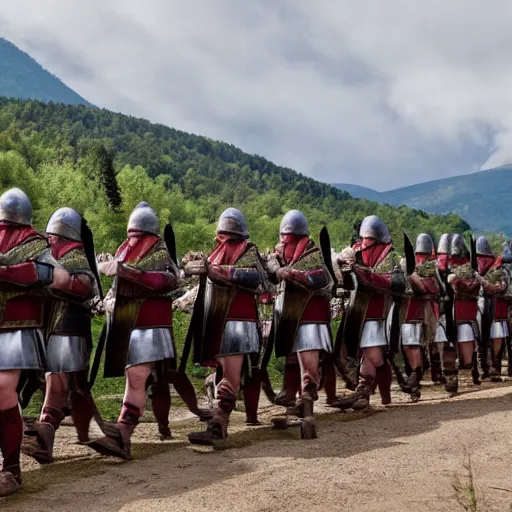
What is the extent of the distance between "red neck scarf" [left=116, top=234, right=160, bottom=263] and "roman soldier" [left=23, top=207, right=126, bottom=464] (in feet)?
0.89

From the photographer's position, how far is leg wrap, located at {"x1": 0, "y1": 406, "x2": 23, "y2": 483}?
4.96 meters

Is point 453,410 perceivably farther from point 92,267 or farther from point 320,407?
point 92,267

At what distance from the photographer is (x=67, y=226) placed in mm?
6219

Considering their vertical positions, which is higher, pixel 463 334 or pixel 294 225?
pixel 294 225

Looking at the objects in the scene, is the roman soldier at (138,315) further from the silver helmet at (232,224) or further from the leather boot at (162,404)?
the silver helmet at (232,224)

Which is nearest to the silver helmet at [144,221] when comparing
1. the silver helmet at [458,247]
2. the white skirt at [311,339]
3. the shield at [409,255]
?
the white skirt at [311,339]

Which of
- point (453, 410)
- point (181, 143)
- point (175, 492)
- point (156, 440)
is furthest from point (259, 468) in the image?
point (181, 143)

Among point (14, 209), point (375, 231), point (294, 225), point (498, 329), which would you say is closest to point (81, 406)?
point (14, 209)

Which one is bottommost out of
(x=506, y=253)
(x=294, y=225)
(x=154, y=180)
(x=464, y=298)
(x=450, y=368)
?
(x=450, y=368)

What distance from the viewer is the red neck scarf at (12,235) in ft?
17.0

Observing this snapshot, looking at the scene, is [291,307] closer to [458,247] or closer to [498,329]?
[458,247]

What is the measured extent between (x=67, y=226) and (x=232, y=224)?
1527 millimetres

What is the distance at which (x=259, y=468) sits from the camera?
18.3ft

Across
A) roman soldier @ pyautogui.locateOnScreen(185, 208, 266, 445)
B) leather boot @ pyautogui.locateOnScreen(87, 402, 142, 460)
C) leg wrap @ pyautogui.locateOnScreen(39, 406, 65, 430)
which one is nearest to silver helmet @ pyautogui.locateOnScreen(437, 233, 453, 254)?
roman soldier @ pyautogui.locateOnScreen(185, 208, 266, 445)
